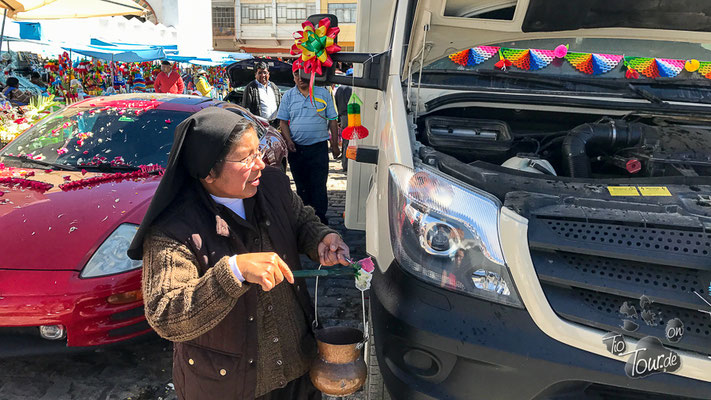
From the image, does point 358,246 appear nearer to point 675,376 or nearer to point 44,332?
point 44,332

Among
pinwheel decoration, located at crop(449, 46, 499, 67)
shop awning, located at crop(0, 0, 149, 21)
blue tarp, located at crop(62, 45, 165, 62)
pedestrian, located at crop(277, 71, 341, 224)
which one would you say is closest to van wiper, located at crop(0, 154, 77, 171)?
pedestrian, located at crop(277, 71, 341, 224)

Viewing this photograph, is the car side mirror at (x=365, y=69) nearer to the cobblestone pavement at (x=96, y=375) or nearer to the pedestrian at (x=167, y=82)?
the cobblestone pavement at (x=96, y=375)

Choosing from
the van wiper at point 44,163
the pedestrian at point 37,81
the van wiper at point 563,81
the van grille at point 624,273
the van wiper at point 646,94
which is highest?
the van wiper at point 563,81

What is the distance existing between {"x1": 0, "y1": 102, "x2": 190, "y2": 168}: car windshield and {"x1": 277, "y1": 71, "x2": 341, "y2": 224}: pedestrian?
4.50 ft

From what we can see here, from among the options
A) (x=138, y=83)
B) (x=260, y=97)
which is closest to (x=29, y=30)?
(x=260, y=97)

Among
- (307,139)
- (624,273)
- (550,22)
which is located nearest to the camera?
(624,273)

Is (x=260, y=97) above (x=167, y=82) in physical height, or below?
above

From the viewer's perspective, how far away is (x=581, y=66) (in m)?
3.16

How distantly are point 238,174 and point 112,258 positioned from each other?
5.37 ft

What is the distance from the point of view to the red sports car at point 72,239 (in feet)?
9.21

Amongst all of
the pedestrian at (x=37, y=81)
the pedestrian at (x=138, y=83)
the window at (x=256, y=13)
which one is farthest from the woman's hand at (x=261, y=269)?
the window at (x=256, y=13)

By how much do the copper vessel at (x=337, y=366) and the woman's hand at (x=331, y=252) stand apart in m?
0.28

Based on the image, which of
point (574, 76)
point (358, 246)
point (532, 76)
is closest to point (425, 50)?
point (532, 76)

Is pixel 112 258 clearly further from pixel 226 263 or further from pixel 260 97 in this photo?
pixel 260 97
